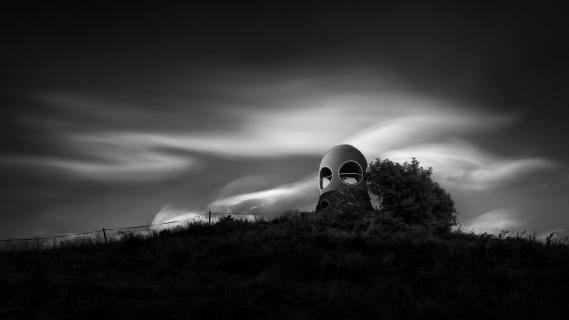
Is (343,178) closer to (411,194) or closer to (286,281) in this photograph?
(411,194)

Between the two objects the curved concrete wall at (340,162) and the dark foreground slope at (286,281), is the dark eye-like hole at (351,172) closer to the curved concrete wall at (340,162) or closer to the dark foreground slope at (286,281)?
the curved concrete wall at (340,162)

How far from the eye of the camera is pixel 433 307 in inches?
391

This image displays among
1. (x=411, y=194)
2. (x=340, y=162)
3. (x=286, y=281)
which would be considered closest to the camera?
(x=286, y=281)

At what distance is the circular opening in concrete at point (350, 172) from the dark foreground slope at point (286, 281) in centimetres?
2071

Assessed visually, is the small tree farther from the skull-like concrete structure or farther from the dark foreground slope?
the dark foreground slope

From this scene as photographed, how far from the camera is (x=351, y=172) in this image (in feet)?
148

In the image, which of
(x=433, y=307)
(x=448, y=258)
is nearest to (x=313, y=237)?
(x=448, y=258)

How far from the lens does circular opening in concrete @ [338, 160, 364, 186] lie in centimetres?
4409

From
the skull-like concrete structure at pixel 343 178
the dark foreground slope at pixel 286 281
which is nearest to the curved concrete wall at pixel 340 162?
the skull-like concrete structure at pixel 343 178

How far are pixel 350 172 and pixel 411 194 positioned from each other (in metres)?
6.85

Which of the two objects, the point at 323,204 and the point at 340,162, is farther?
the point at 340,162

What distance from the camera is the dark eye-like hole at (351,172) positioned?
44156mm

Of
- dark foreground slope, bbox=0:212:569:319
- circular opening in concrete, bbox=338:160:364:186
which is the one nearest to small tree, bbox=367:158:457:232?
circular opening in concrete, bbox=338:160:364:186

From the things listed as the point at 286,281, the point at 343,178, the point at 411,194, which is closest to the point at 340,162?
the point at 343,178
